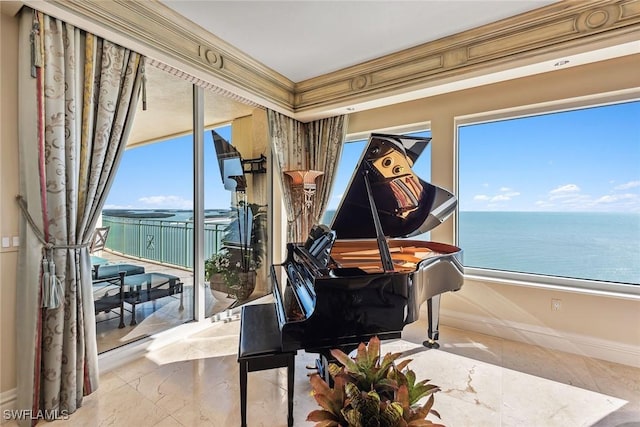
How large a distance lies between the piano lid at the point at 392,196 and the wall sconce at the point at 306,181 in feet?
Result: 4.78

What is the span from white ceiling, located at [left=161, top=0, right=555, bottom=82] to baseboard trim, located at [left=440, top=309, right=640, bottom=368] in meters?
3.04

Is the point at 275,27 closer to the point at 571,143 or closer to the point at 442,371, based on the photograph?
the point at 571,143

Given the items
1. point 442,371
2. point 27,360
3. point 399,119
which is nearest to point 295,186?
point 399,119

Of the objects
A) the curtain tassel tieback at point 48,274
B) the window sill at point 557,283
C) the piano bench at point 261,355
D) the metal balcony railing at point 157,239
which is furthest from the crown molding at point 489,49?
the curtain tassel tieback at point 48,274

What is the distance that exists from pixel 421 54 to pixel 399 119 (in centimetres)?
81

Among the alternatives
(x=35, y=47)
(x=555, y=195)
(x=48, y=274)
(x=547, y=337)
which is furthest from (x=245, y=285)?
(x=555, y=195)

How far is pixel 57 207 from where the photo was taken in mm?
1961

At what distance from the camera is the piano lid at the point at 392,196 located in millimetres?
2424

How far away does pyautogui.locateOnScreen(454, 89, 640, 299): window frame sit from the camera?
270 cm

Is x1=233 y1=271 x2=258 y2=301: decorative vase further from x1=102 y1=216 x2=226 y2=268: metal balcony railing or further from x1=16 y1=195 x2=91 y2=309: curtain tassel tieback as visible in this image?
x1=16 y1=195 x2=91 y2=309: curtain tassel tieback

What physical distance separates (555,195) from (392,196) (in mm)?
1829

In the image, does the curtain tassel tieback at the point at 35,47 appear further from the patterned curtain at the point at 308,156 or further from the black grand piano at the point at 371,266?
the patterned curtain at the point at 308,156

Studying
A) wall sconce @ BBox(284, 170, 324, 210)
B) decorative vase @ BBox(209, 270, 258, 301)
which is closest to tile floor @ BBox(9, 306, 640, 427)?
decorative vase @ BBox(209, 270, 258, 301)

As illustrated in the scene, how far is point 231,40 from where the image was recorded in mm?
2984
